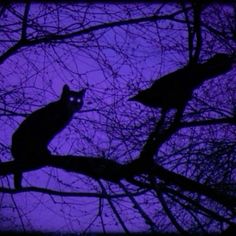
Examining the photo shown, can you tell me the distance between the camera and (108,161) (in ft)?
13.3

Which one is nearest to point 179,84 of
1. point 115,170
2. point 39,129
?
point 115,170

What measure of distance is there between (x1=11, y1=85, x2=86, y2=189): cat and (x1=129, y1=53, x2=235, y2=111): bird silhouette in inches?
42.6

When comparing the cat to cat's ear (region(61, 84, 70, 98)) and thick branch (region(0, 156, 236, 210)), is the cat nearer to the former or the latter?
cat's ear (region(61, 84, 70, 98))

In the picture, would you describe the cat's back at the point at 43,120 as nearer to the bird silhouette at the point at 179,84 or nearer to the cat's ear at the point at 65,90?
the cat's ear at the point at 65,90

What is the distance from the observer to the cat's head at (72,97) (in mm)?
5699

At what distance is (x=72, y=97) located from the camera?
18.9ft

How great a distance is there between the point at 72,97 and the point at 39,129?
0.88 metres

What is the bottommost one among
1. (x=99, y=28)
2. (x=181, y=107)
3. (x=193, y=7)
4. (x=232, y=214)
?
(x=232, y=214)

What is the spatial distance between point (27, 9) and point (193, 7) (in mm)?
2336

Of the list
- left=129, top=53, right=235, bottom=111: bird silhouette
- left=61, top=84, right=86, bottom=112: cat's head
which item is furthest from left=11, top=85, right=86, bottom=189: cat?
left=129, top=53, right=235, bottom=111: bird silhouette

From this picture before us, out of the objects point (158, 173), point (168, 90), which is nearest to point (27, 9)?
point (168, 90)

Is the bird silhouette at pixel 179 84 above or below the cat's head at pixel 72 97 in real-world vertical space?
below

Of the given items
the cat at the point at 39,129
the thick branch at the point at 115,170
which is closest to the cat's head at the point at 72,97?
the cat at the point at 39,129

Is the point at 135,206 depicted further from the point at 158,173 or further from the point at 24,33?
the point at 24,33
